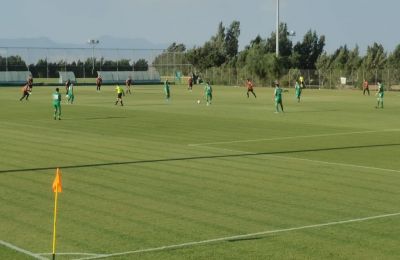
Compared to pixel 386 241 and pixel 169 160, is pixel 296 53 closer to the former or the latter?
pixel 169 160

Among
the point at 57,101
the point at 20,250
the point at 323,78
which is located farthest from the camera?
the point at 323,78

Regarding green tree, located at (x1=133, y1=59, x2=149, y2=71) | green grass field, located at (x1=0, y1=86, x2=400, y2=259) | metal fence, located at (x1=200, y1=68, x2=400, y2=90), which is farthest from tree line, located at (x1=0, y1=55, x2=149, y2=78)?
green grass field, located at (x1=0, y1=86, x2=400, y2=259)

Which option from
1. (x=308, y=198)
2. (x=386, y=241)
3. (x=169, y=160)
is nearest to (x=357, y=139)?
(x=169, y=160)

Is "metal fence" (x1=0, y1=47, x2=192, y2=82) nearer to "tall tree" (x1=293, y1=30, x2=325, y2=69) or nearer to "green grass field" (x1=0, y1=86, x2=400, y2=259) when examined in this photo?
"tall tree" (x1=293, y1=30, x2=325, y2=69)

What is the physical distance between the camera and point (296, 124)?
38.7 metres

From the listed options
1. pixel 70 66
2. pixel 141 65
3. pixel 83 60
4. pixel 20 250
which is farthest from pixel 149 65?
pixel 20 250

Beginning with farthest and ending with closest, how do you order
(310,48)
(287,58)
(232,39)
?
(232,39) → (310,48) → (287,58)

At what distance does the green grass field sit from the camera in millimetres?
12430

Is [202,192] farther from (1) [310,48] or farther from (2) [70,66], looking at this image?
(1) [310,48]

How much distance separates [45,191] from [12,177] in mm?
2405

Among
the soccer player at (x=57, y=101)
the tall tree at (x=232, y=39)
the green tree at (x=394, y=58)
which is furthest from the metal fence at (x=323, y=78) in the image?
the soccer player at (x=57, y=101)

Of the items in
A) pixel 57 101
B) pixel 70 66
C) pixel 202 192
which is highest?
pixel 70 66

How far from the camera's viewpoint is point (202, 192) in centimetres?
1750

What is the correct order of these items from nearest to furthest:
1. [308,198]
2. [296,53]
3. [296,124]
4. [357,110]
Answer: [308,198] < [296,124] < [357,110] < [296,53]
